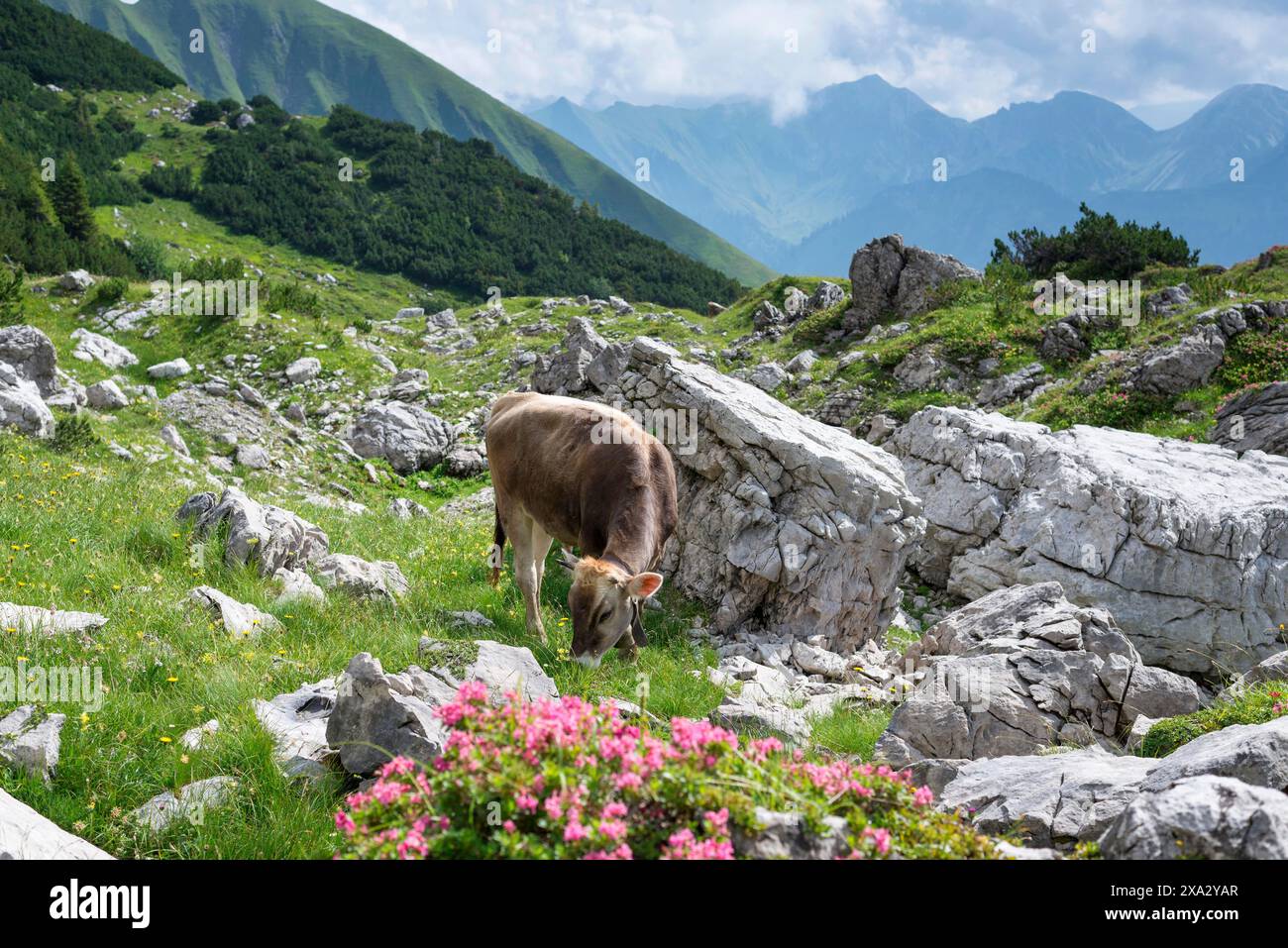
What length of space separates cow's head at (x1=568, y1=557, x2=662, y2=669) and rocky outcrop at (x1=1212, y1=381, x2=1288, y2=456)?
15286 millimetres

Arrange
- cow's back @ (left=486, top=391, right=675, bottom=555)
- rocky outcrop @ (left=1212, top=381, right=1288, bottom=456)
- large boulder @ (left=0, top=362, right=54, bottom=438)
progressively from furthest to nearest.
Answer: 1. rocky outcrop @ (left=1212, top=381, right=1288, bottom=456)
2. large boulder @ (left=0, top=362, right=54, bottom=438)
3. cow's back @ (left=486, top=391, right=675, bottom=555)

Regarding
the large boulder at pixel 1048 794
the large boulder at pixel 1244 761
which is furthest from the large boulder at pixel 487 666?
the large boulder at pixel 1244 761

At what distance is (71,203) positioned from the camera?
55.4m

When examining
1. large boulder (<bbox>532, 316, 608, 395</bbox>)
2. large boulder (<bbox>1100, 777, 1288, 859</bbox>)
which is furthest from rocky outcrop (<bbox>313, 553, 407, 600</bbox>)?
large boulder (<bbox>532, 316, 608, 395</bbox>)

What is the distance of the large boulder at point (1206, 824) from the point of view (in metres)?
3.24

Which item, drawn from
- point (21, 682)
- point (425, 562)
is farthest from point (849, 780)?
point (425, 562)

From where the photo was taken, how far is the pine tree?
181ft

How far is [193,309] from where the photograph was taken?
29.8 metres

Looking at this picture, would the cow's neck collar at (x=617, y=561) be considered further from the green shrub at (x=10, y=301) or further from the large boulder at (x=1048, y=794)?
the green shrub at (x=10, y=301)

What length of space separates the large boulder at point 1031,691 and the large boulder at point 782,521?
231 cm

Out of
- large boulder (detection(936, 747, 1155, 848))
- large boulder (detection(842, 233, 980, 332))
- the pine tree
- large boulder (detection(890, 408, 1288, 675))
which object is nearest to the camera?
large boulder (detection(936, 747, 1155, 848))

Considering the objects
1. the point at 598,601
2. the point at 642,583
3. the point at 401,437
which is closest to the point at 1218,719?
the point at 642,583

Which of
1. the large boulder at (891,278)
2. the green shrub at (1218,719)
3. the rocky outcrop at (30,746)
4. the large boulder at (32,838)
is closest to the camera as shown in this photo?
the large boulder at (32,838)

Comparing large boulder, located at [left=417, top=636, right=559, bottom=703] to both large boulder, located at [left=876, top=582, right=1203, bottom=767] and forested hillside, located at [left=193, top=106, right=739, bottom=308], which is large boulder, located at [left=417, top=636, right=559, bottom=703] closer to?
large boulder, located at [left=876, top=582, right=1203, bottom=767]
